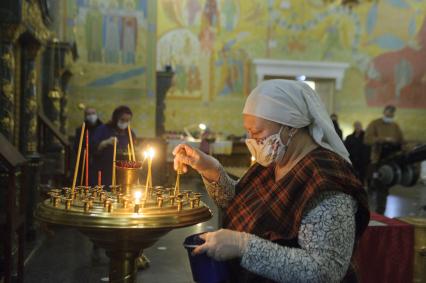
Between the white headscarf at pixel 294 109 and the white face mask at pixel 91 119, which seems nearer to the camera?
the white headscarf at pixel 294 109

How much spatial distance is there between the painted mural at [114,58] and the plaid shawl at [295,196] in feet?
36.4

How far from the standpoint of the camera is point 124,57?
13.3m

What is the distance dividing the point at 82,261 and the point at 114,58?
875 cm

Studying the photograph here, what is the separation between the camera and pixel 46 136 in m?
8.50

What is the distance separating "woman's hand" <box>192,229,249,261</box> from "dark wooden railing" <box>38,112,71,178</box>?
239 inches

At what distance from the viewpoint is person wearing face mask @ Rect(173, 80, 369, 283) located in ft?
5.73

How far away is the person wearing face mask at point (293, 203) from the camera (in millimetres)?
1745

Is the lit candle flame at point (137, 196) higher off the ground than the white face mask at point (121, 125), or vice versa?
the white face mask at point (121, 125)

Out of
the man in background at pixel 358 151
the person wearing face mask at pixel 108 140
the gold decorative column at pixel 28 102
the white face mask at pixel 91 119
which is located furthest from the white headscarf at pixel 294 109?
the man in background at pixel 358 151

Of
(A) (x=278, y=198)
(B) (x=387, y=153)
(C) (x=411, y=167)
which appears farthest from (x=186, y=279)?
(B) (x=387, y=153)

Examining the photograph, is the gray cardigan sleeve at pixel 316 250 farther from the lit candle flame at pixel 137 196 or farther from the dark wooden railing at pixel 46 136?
the dark wooden railing at pixel 46 136

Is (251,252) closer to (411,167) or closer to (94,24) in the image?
(411,167)

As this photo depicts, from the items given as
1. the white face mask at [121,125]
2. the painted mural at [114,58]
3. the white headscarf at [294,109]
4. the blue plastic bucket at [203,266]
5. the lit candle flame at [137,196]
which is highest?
the painted mural at [114,58]

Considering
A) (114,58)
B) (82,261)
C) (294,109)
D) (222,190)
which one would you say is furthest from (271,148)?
(114,58)
